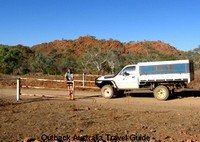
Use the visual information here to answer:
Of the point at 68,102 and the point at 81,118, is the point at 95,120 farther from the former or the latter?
the point at 68,102

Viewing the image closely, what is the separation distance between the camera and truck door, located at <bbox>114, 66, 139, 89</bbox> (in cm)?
2306

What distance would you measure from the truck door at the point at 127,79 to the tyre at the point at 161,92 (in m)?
1.22

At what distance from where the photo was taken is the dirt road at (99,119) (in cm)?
1245

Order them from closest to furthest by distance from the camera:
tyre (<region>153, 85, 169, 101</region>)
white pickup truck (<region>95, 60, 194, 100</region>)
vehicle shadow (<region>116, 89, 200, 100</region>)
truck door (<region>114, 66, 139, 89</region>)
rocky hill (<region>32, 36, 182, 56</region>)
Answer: white pickup truck (<region>95, 60, 194, 100</region>) → tyre (<region>153, 85, 169, 101</region>) → truck door (<region>114, 66, 139, 89</region>) → vehicle shadow (<region>116, 89, 200, 100</region>) → rocky hill (<region>32, 36, 182, 56</region>)

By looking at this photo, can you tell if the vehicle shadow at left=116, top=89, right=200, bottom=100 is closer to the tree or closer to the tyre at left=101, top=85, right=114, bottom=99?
the tyre at left=101, top=85, right=114, bottom=99

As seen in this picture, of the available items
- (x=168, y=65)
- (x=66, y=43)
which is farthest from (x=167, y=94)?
(x=66, y=43)

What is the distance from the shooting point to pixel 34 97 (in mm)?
23812

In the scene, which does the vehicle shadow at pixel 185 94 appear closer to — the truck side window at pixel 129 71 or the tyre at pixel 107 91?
the truck side window at pixel 129 71

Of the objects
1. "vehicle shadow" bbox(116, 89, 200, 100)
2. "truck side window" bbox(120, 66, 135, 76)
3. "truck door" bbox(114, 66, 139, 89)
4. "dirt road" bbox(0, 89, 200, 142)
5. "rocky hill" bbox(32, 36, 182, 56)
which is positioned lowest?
"dirt road" bbox(0, 89, 200, 142)

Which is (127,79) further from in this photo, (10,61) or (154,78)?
(10,61)

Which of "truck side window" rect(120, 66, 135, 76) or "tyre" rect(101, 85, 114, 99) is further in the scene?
"tyre" rect(101, 85, 114, 99)

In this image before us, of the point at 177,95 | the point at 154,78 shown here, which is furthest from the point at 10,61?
the point at 154,78

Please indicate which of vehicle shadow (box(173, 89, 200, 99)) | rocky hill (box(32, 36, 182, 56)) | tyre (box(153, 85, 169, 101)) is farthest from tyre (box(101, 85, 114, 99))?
rocky hill (box(32, 36, 182, 56))

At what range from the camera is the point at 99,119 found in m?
15.7
